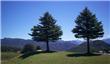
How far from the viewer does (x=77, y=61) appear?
2605 cm

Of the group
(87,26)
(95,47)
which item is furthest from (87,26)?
(95,47)

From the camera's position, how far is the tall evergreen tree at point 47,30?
4047 centimetres

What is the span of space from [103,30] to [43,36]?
30.9 ft

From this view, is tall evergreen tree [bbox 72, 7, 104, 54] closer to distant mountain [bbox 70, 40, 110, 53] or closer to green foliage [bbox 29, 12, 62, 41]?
green foliage [bbox 29, 12, 62, 41]

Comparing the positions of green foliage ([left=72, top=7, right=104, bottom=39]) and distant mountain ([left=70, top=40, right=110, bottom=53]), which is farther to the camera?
distant mountain ([left=70, top=40, right=110, bottom=53])

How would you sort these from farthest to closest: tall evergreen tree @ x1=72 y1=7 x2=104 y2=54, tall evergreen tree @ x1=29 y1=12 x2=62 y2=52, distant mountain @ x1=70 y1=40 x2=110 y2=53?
distant mountain @ x1=70 y1=40 x2=110 y2=53 → tall evergreen tree @ x1=29 y1=12 x2=62 y2=52 → tall evergreen tree @ x1=72 y1=7 x2=104 y2=54

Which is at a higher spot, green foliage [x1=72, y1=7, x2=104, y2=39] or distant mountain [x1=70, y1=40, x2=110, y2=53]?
green foliage [x1=72, y1=7, x2=104, y2=39]

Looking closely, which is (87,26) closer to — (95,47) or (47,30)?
(47,30)

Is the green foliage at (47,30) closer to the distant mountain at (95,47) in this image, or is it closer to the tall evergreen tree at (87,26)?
the tall evergreen tree at (87,26)

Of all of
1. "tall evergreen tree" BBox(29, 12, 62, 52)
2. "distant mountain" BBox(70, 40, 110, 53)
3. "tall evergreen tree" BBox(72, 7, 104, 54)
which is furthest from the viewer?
"distant mountain" BBox(70, 40, 110, 53)

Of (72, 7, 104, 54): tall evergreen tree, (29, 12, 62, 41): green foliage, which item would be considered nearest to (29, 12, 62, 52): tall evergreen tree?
(29, 12, 62, 41): green foliage

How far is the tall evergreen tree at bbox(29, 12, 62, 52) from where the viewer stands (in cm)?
4047

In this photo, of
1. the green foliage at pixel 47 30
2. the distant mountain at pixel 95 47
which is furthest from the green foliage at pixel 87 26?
the distant mountain at pixel 95 47

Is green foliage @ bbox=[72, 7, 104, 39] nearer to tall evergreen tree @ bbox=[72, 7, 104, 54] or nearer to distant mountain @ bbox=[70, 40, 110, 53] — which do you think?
tall evergreen tree @ bbox=[72, 7, 104, 54]
